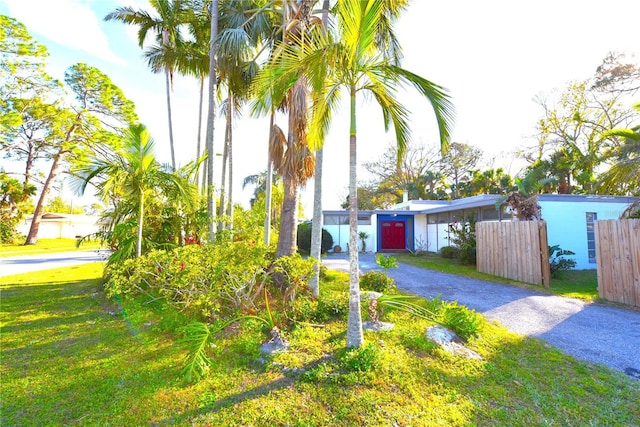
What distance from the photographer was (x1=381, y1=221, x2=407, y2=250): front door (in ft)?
63.2

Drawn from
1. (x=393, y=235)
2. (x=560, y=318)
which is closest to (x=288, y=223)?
(x=560, y=318)

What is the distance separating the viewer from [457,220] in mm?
15328

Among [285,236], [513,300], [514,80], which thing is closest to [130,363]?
[285,236]

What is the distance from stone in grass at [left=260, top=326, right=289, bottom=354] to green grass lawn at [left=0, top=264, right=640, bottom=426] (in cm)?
10

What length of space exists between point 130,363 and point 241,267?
170 centimetres

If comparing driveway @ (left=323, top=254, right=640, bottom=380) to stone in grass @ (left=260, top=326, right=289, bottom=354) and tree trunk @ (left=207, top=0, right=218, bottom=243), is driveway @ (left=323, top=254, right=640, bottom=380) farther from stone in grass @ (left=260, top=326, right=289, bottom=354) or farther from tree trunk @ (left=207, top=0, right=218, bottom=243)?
tree trunk @ (left=207, top=0, right=218, bottom=243)

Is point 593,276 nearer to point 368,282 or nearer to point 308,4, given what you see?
point 368,282

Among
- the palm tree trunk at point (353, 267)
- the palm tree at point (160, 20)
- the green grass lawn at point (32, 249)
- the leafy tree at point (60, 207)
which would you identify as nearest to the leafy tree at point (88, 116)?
the green grass lawn at point (32, 249)

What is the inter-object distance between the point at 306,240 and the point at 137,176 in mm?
11075

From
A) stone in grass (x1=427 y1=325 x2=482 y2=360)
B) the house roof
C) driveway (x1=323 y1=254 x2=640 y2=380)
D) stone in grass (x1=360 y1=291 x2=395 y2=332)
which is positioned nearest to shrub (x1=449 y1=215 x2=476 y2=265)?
the house roof

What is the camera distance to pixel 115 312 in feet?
18.6

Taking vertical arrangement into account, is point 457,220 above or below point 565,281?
above

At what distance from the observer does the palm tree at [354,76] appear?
3.19 meters

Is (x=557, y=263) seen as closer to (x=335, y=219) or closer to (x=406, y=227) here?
(x=406, y=227)
